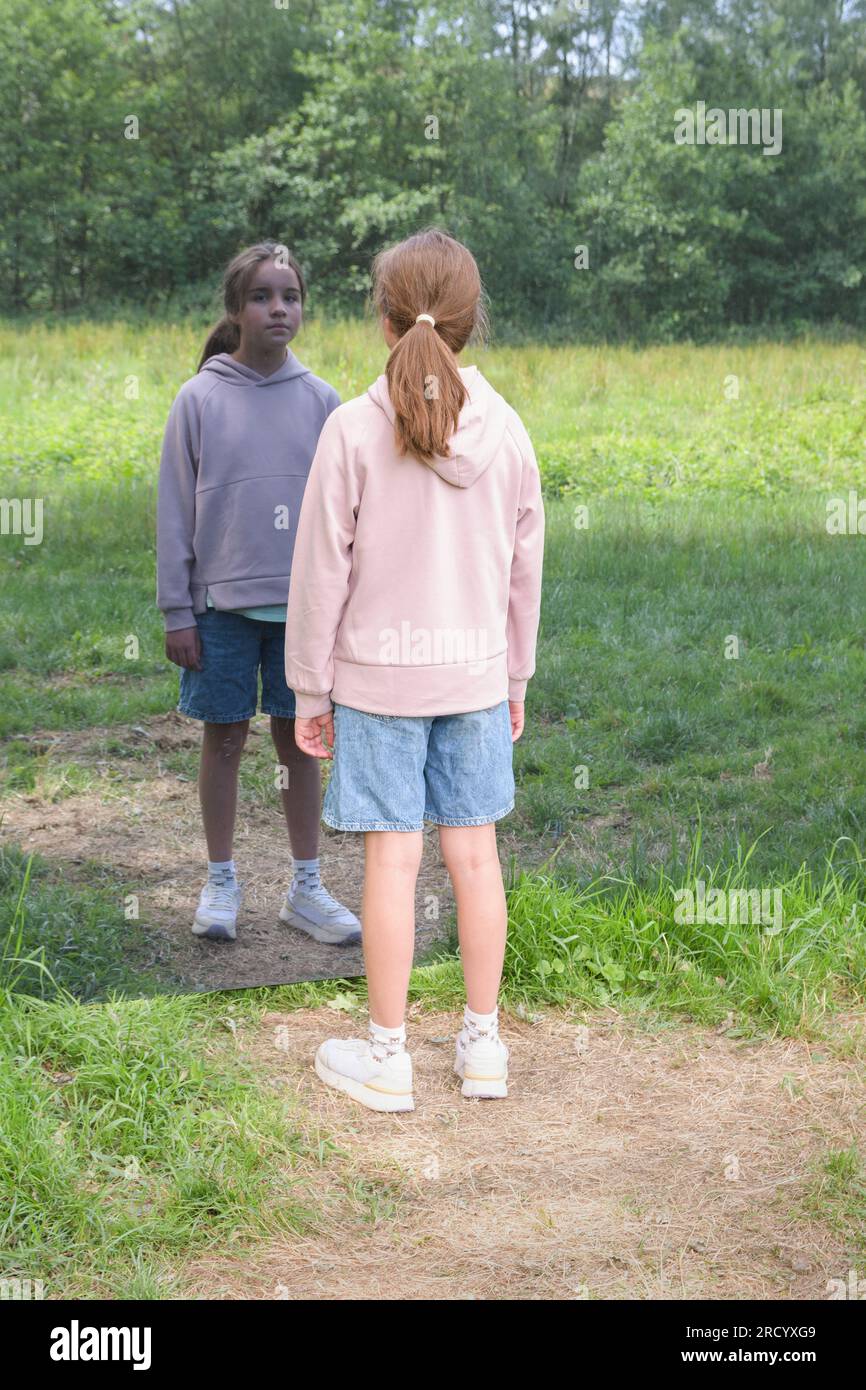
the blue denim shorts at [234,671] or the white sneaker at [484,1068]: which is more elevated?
the blue denim shorts at [234,671]

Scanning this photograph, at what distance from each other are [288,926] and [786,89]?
1148cm

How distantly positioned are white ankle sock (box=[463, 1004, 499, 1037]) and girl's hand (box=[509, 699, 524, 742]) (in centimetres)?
61

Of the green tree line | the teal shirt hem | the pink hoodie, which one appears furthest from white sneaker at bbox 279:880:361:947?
the green tree line

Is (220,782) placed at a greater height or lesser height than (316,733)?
lesser

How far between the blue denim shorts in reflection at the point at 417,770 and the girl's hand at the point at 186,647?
67 centimetres

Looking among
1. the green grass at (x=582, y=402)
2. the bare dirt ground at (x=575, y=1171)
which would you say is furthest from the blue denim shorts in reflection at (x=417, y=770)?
the green grass at (x=582, y=402)

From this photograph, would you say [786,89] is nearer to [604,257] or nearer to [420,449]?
[604,257]

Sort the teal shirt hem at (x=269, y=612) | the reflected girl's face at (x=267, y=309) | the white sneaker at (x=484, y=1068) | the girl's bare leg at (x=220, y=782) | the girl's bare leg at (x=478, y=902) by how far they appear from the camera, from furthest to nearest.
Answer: the girl's bare leg at (x=220, y=782)
the teal shirt hem at (x=269, y=612)
the reflected girl's face at (x=267, y=309)
the white sneaker at (x=484, y=1068)
the girl's bare leg at (x=478, y=902)

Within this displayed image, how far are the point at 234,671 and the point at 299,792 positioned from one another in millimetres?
371

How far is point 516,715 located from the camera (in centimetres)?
292

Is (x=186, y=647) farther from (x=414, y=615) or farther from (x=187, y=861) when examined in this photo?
(x=414, y=615)

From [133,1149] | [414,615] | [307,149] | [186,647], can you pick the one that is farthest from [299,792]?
[307,149]

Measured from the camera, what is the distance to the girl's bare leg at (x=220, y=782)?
131 inches

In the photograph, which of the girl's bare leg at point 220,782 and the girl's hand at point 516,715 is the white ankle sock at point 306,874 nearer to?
the girl's bare leg at point 220,782
